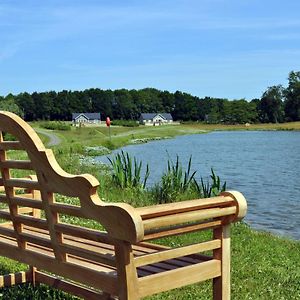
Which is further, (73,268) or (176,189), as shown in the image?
(176,189)

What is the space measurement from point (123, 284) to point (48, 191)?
77 cm

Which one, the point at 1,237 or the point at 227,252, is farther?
the point at 1,237

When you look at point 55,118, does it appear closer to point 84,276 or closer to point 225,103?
point 225,103

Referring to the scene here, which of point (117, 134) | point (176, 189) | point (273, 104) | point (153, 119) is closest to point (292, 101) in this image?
point (273, 104)

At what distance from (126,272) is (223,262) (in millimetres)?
840

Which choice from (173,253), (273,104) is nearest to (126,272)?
(173,253)

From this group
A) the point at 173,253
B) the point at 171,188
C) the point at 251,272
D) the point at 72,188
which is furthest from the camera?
the point at 171,188

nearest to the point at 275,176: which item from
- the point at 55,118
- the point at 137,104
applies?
the point at 55,118

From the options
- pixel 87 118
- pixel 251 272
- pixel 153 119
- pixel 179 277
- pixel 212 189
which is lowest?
pixel 153 119

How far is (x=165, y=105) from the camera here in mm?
157875

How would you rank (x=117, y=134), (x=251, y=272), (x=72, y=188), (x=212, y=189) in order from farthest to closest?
(x=117, y=134) → (x=212, y=189) → (x=251, y=272) → (x=72, y=188)

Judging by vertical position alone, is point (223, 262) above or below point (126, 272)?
below

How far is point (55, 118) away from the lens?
440 ft

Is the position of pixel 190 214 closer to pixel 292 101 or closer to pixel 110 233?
pixel 110 233
